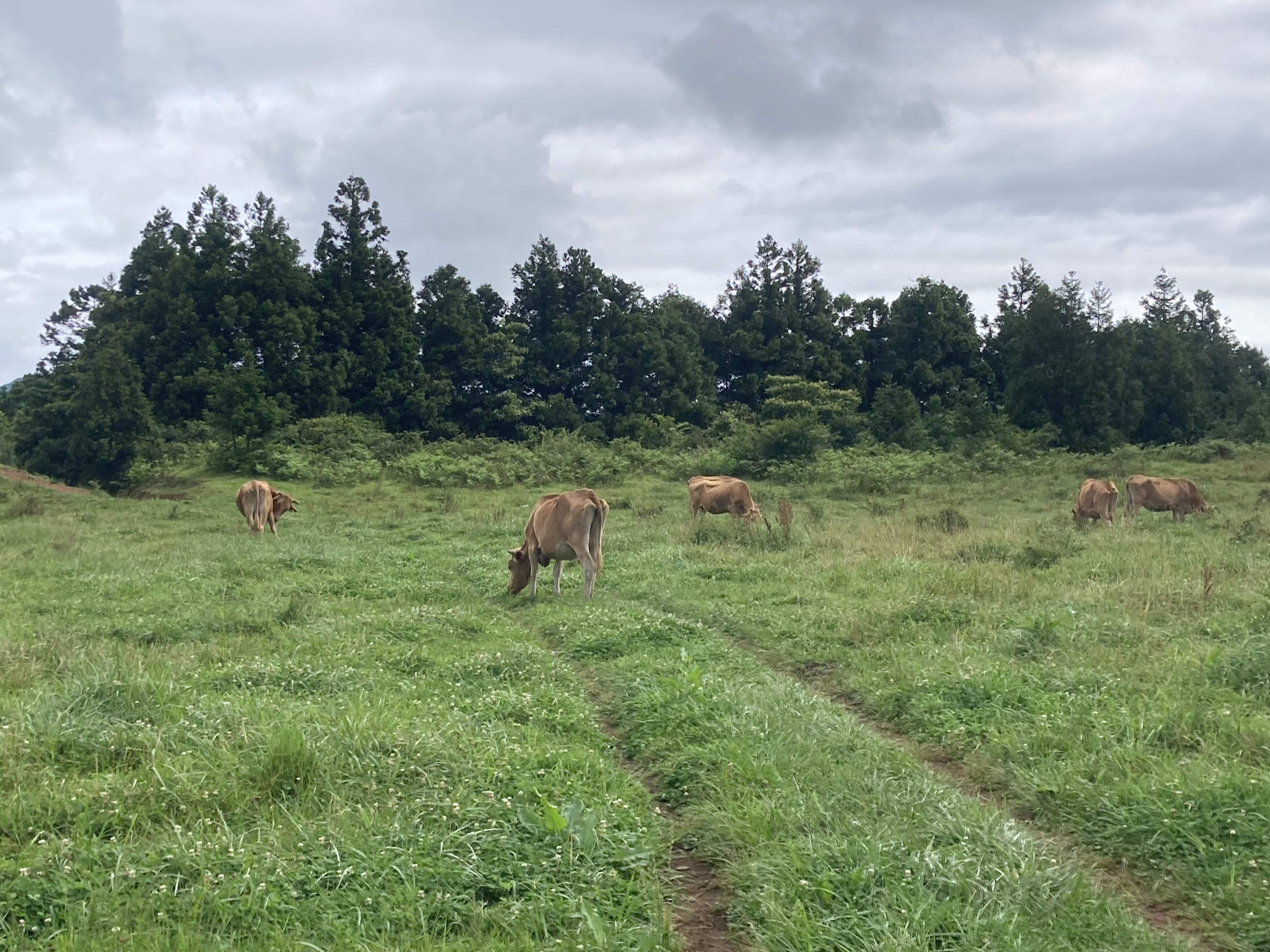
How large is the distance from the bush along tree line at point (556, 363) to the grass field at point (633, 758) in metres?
26.4

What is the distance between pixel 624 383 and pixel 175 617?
44.3 metres

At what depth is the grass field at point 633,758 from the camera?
4133 millimetres

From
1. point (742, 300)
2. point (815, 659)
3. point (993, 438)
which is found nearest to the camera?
point (815, 659)

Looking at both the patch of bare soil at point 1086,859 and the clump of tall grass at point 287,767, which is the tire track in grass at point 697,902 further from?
the clump of tall grass at point 287,767

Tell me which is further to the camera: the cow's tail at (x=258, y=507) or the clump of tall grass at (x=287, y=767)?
the cow's tail at (x=258, y=507)

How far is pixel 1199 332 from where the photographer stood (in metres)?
61.6

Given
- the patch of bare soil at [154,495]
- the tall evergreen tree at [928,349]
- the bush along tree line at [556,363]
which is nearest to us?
the patch of bare soil at [154,495]

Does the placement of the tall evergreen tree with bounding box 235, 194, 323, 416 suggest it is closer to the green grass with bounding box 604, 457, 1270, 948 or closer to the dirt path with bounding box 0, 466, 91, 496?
the dirt path with bounding box 0, 466, 91, 496

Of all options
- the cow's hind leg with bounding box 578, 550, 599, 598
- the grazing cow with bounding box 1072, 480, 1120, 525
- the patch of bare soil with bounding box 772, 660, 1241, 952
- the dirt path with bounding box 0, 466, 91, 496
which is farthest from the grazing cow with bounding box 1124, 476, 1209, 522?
the dirt path with bounding box 0, 466, 91, 496

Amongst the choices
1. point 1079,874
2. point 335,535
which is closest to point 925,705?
point 1079,874


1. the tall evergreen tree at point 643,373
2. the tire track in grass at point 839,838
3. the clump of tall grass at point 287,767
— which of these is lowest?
the tire track in grass at point 839,838

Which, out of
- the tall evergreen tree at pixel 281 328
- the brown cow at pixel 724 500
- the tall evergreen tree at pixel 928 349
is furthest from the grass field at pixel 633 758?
the tall evergreen tree at pixel 928 349

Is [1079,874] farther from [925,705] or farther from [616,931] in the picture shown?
[925,705]

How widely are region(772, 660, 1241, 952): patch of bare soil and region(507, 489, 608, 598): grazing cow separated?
5.66 metres
